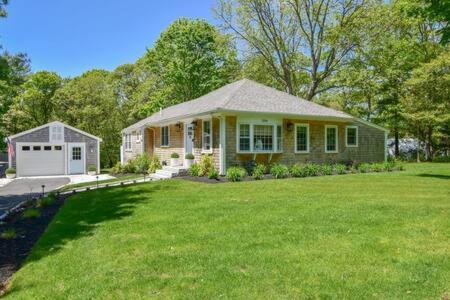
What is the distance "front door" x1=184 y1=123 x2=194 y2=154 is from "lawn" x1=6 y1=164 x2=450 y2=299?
8623 millimetres

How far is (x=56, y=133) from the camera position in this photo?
2367 cm

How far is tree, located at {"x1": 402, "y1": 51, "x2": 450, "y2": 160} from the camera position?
24062 millimetres

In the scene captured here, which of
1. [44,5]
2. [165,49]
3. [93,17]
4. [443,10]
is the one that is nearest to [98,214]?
[443,10]

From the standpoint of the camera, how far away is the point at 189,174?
16016mm

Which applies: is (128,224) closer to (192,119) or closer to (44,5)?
(192,119)

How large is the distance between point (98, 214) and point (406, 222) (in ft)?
20.6

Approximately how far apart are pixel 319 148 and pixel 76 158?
634 inches

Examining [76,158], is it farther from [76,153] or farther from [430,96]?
[430,96]

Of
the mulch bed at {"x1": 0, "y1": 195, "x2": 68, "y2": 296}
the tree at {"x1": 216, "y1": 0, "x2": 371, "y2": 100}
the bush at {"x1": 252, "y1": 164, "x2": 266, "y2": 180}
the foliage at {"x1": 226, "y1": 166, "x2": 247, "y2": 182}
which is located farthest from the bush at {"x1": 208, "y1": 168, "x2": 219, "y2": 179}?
the tree at {"x1": 216, "y1": 0, "x2": 371, "y2": 100}

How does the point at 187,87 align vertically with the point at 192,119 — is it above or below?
above

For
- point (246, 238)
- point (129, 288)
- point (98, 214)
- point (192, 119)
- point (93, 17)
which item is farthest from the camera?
point (93, 17)

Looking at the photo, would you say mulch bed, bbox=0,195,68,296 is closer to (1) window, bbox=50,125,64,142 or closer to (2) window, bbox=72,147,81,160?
(1) window, bbox=50,125,64,142

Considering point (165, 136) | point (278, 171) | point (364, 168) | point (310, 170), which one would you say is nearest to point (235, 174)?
point (278, 171)

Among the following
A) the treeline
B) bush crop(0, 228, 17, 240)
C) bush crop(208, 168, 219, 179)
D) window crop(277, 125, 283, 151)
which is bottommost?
bush crop(0, 228, 17, 240)
